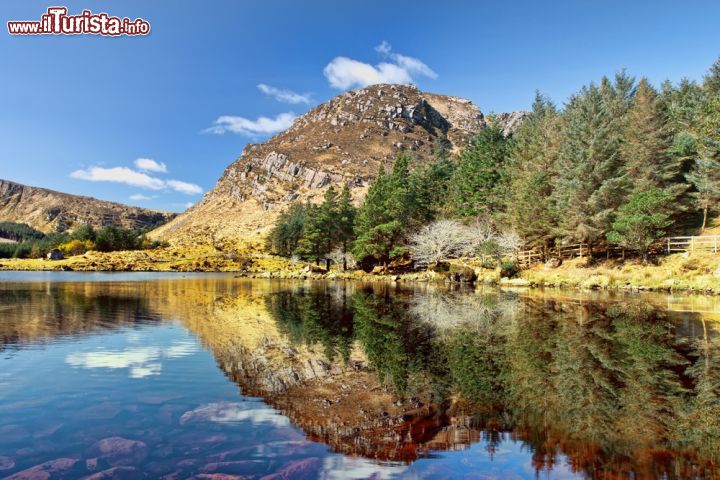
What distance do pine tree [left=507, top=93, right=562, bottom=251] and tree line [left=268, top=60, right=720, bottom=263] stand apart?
0.49 feet

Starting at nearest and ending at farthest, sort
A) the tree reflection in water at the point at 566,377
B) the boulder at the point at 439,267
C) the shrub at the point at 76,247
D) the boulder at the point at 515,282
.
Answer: the tree reflection in water at the point at 566,377
the boulder at the point at 515,282
the boulder at the point at 439,267
the shrub at the point at 76,247

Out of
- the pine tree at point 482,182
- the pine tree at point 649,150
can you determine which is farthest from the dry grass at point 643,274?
the pine tree at point 482,182

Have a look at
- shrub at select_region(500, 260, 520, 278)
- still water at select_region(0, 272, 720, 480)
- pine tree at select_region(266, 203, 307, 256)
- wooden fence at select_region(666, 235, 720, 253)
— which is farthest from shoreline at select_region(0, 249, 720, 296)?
still water at select_region(0, 272, 720, 480)

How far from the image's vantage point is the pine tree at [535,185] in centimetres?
5266

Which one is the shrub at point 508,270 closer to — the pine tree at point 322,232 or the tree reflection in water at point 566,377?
the tree reflection in water at point 566,377

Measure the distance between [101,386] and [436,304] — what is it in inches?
913

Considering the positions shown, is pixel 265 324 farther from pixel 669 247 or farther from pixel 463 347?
pixel 669 247

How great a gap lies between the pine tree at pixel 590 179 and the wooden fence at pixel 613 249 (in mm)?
2310

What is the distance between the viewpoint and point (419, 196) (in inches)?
2921

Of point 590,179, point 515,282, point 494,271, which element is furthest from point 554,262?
point 590,179

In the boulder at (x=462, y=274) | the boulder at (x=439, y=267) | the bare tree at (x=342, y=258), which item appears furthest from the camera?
the bare tree at (x=342, y=258)

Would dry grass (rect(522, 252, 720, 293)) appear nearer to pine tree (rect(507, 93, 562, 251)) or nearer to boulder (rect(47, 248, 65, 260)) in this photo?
pine tree (rect(507, 93, 562, 251))

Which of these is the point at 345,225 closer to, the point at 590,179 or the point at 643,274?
the point at 590,179

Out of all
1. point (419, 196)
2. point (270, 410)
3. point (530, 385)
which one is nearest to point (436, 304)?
point (530, 385)
